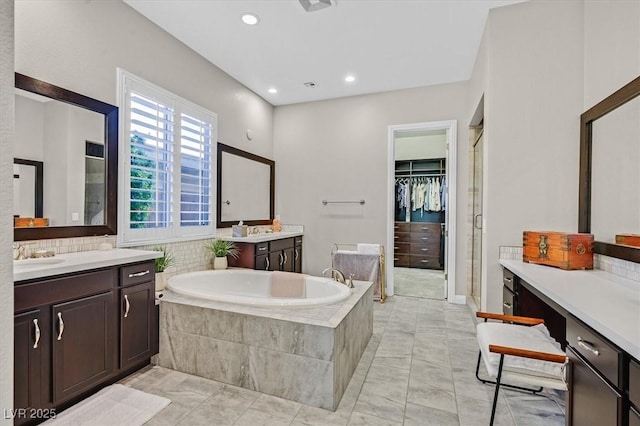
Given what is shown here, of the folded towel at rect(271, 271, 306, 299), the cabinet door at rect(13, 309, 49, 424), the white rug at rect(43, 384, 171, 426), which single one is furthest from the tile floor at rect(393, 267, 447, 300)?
the cabinet door at rect(13, 309, 49, 424)

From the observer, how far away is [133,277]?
2.20m

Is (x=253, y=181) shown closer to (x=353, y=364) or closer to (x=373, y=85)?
(x=373, y=85)

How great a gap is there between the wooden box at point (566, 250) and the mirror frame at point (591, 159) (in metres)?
0.08

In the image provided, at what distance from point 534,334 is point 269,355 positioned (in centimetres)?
160

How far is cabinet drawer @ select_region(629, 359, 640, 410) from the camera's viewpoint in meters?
0.94

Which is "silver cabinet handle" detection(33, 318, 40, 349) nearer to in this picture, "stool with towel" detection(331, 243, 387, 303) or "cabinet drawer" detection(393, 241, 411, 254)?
"stool with towel" detection(331, 243, 387, 303)

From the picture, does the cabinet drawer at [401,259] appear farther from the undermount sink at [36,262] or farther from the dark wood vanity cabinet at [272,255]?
the undermount sink at [36,262]

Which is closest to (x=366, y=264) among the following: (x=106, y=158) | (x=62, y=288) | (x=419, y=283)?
(x=419, y=283)

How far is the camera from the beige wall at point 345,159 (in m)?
4.19

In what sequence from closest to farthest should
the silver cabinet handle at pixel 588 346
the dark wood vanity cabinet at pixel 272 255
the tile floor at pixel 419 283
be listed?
the silver cabinet handle at pixel 588 346 < the dark wood vanity cabinet at pixel 272 255 < the tile floor at pixel 419 283

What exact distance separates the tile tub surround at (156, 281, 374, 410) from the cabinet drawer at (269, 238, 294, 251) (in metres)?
1.69

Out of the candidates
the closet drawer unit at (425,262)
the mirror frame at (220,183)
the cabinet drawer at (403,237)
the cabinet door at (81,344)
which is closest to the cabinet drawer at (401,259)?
the closet drawer unit at (425,262)

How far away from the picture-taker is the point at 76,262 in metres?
1.87

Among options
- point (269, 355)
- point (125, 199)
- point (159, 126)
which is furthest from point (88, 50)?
point (269, 355)
